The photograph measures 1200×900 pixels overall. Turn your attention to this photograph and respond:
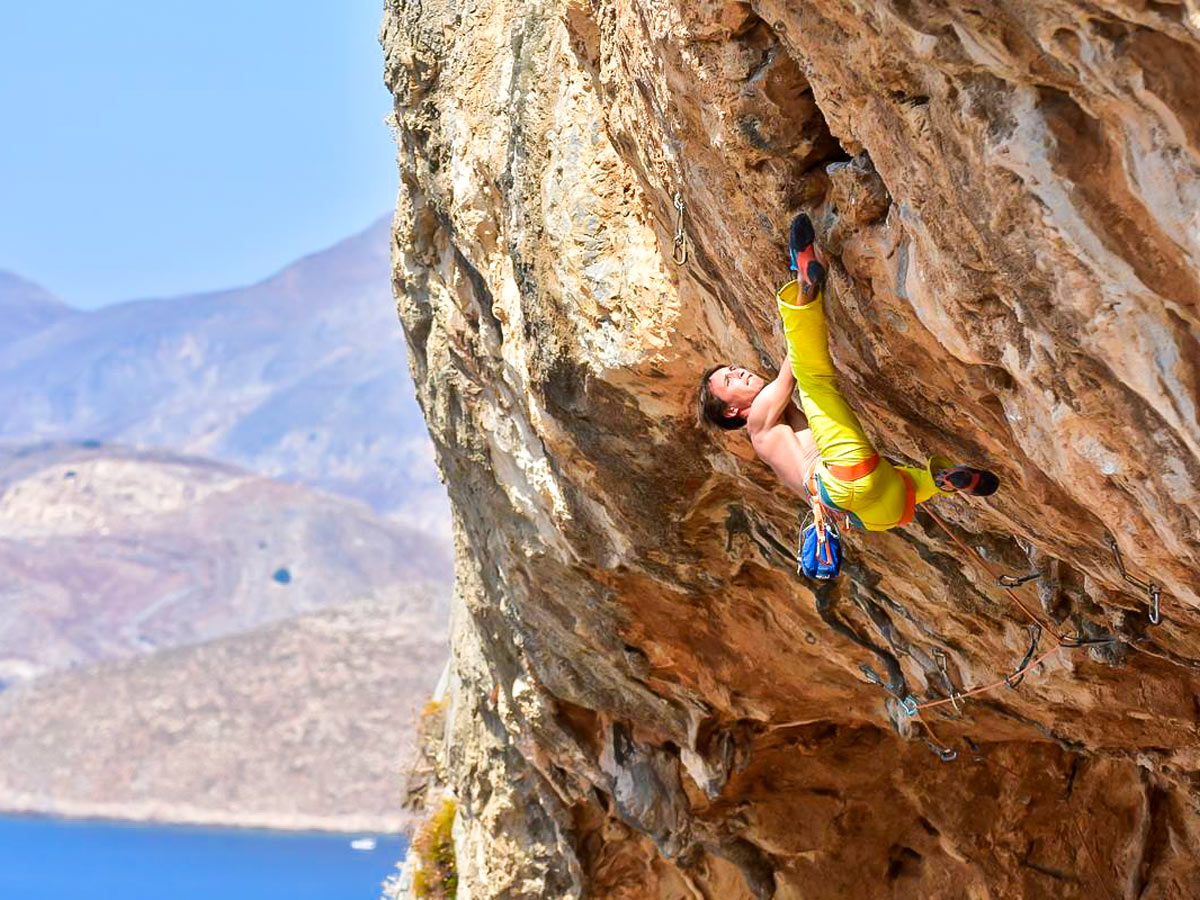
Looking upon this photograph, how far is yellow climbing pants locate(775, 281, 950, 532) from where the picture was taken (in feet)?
14.7

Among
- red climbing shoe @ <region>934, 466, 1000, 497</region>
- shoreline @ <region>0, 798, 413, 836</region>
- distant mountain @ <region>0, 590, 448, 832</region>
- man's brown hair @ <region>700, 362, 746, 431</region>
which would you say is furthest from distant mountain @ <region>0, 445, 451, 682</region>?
red climbing shoe @ <region>934, 466, 1000, 497</region>

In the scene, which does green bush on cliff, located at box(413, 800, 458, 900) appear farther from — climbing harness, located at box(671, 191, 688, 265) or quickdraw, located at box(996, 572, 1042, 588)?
climbing harness, located at box(671, 191, 688, 265)

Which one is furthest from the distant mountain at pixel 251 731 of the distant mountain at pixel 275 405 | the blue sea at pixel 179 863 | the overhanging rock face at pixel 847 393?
the distant mountain at pixel 275 405

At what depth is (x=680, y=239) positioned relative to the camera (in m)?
5.25

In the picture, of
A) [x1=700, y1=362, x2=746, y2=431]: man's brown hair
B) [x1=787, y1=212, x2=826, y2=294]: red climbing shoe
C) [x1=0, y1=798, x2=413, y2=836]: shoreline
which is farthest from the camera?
[x1=0, y1=798, x2=413, y2=836]: shoreline

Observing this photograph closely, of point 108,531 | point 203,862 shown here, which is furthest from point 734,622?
point 108,531

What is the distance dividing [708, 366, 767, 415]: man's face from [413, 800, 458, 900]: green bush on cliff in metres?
9.34

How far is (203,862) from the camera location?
54125 mm

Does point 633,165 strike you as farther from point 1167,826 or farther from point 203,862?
Answer: point 203,862

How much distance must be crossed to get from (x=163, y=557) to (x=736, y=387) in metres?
100

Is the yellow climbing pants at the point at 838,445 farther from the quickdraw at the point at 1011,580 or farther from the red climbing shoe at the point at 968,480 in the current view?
the quickdraw at the point at 1011,580

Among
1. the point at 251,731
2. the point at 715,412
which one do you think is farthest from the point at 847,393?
the point at 251,731

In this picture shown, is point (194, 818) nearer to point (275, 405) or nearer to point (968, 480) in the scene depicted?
point (968, 480)

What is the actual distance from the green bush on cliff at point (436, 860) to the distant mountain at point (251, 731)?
4208cm
